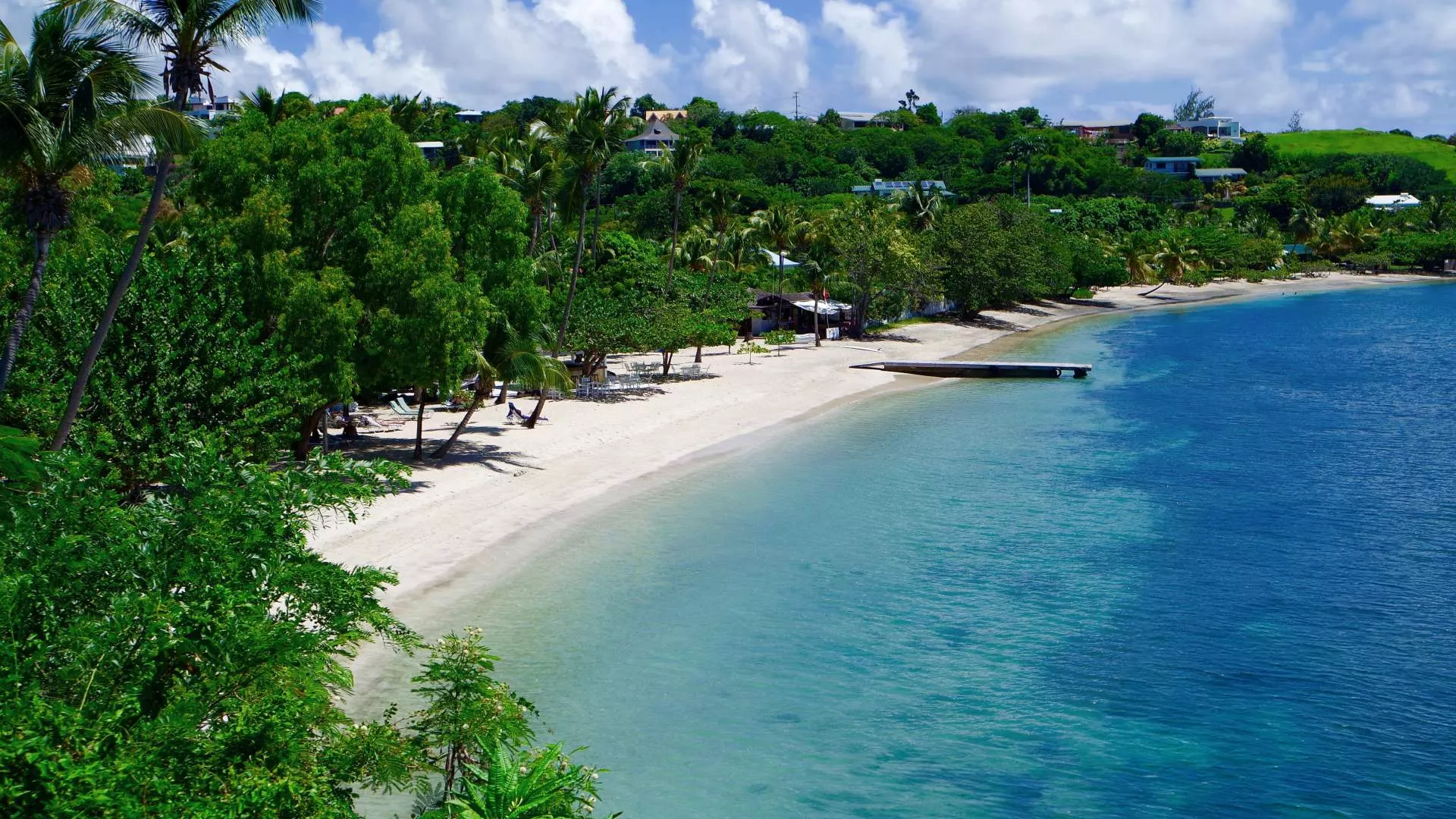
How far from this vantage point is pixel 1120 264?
9562 centimetres

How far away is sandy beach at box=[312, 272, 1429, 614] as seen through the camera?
2395 cm

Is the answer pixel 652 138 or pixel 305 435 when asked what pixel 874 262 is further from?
pixel 652 138

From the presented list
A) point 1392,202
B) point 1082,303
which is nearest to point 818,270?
point 1082,303

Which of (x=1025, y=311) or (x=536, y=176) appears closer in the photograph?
(x=536, y=176)

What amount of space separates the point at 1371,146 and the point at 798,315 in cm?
16589

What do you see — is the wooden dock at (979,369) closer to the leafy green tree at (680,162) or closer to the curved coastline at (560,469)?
the curved coastline at (560,469)

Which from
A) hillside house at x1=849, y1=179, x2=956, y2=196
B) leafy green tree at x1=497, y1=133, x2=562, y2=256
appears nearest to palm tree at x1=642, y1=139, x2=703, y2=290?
leafy green tree at x1=497, y1=133, x2=562, y2=256

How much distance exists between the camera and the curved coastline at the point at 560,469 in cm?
2344

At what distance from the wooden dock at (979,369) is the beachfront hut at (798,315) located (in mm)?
8142

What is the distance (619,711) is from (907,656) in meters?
5.45

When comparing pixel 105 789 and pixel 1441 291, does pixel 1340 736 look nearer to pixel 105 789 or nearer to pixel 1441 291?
pixel 105 789

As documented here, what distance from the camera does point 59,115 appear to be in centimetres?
1684

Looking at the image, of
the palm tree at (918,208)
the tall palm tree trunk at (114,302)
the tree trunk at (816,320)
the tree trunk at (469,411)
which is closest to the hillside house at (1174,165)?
the palm tree at (918,208)

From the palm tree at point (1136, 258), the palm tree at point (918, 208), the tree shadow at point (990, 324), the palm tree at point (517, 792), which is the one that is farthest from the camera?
the palm tree at point (1136, 258)
